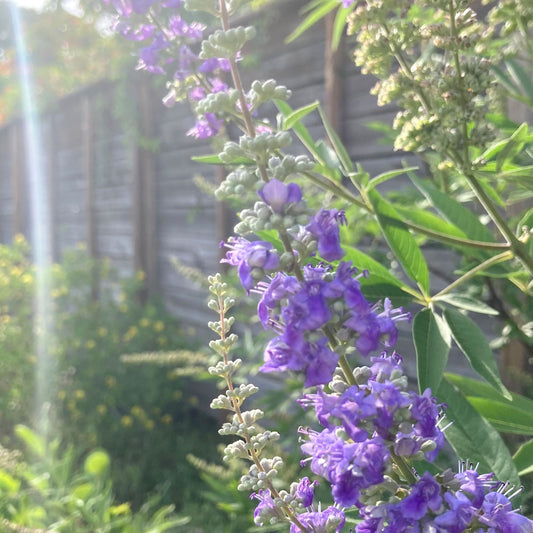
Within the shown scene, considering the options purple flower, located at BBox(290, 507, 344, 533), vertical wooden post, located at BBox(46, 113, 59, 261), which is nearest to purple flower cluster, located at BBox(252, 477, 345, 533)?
purple flower, located at BBox(290, 507, 344, 533)

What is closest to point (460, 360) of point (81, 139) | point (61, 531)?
point (61, 531)

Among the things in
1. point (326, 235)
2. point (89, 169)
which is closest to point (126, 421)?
point (89, 169)

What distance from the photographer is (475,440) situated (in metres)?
0.81

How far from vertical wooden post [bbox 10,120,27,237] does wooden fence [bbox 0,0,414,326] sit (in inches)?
11.4

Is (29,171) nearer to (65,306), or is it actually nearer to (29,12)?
(29,12)

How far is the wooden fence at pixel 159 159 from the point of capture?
273cm

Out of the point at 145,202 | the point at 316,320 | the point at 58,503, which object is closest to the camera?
the point at 316,320

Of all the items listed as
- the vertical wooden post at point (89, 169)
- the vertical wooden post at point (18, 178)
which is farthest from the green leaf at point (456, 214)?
the vertical wooden post at point (18, 178)

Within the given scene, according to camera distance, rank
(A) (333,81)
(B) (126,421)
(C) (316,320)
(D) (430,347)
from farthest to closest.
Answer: (B) (126,421) → (A) (333,81) → (D) (430,347) → (C) (316,320)

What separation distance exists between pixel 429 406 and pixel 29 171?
7465 mm

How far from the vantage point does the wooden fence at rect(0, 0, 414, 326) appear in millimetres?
2732

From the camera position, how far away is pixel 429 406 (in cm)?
50

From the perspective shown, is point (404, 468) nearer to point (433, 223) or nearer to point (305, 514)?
point (305, 514)

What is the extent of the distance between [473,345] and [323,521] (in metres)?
A: 0.36
